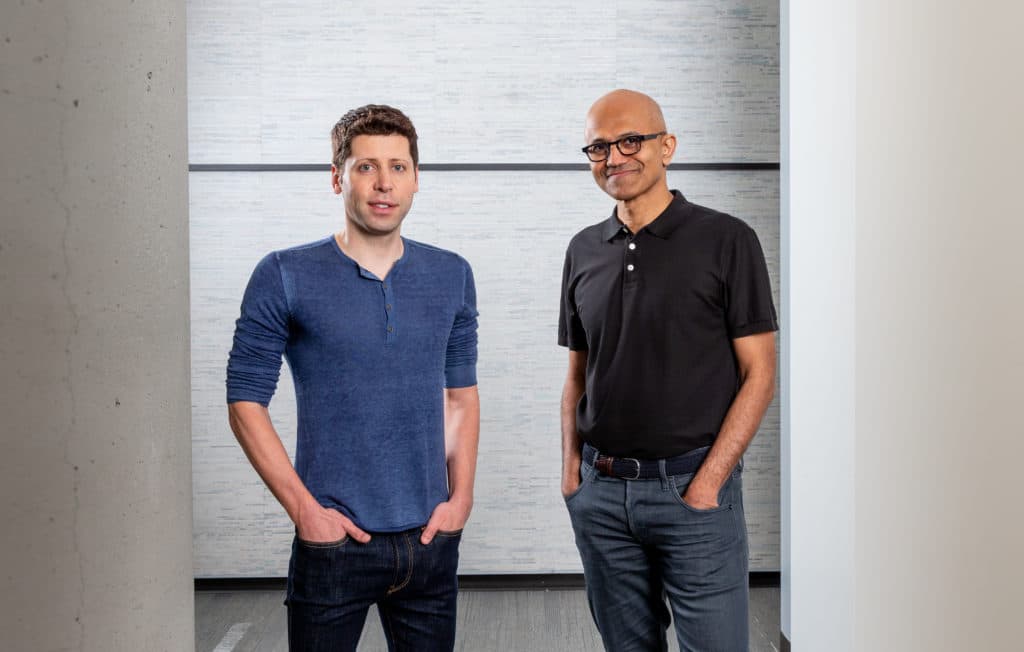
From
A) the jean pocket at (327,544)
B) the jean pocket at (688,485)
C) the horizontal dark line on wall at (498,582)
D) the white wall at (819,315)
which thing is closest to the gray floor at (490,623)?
the horizontal dark line on wall at (498,582)

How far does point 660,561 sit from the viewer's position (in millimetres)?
1980

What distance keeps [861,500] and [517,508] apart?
2086 millimetres

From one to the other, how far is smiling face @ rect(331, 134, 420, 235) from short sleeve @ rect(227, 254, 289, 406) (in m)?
0.19

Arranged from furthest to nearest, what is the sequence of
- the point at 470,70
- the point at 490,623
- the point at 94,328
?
the point at 470,70 → the point at 490,623 → the point at 94,328

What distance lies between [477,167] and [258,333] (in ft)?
8.25

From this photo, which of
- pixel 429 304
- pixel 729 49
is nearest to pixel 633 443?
pixel 429 304

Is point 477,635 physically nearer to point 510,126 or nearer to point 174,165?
point 510,126

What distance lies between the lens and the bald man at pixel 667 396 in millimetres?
1908

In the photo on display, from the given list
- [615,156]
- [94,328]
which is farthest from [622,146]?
[94,328]

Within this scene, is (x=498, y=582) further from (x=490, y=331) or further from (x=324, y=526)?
(x=324, y=526)

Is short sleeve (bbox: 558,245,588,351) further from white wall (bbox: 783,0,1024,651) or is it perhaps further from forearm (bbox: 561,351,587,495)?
white wall (bbox: 783,0,1024,651)

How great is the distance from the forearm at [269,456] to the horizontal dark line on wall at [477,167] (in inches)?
97.9

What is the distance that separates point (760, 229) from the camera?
13.6 feet

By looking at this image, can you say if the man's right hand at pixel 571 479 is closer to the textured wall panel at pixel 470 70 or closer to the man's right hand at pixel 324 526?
the man's right hand at pixel 324 526
